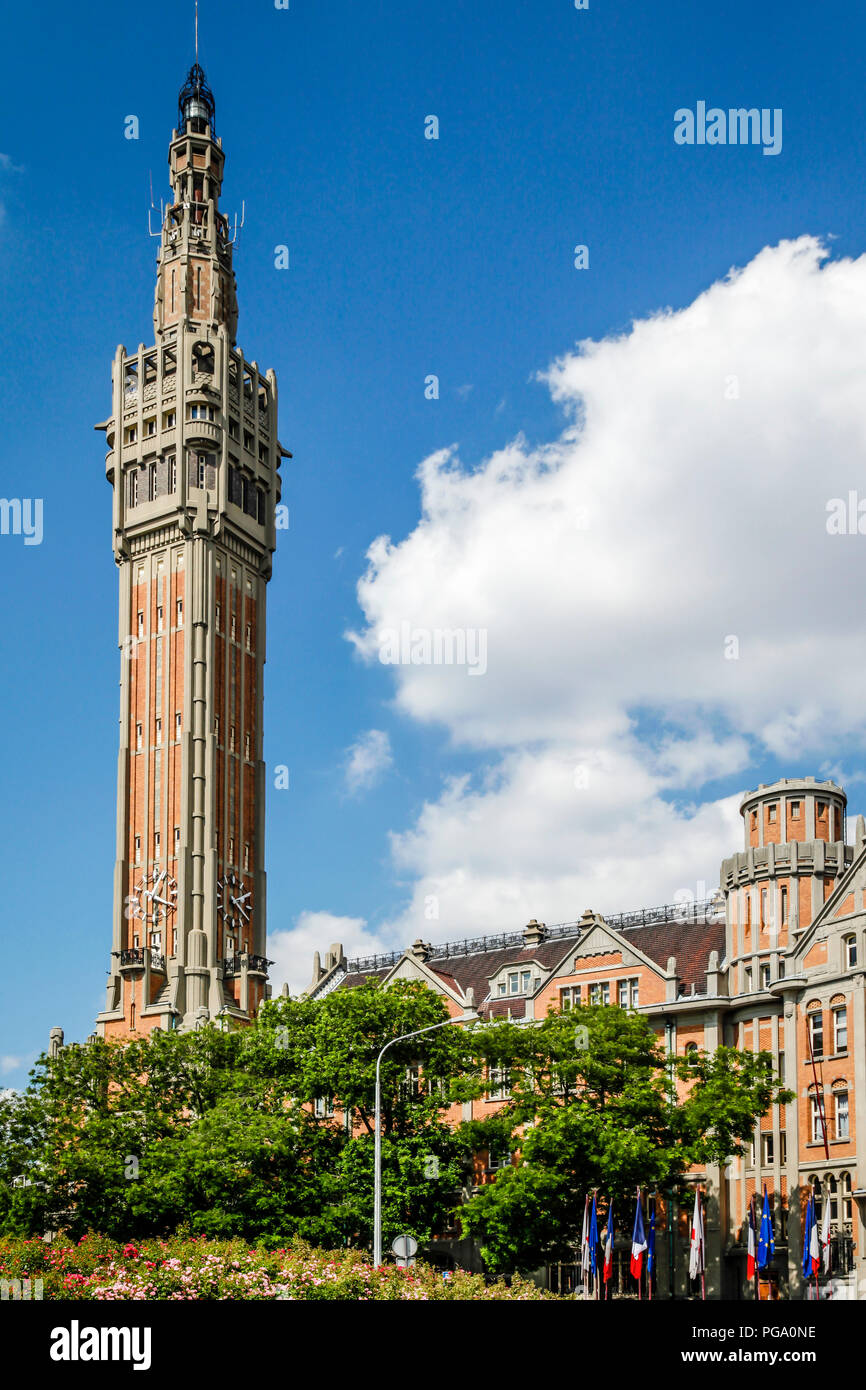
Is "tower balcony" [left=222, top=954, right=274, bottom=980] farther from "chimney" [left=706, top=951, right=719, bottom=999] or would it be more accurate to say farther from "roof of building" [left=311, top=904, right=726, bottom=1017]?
"chimney" [left=706, top=951, right=719, bottom=999]

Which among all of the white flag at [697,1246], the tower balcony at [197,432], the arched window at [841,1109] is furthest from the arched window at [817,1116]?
the tower balcony at [197,432]

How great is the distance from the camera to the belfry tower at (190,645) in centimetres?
9588

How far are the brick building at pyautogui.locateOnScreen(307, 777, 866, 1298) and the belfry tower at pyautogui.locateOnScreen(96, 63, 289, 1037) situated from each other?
2233 centimetres

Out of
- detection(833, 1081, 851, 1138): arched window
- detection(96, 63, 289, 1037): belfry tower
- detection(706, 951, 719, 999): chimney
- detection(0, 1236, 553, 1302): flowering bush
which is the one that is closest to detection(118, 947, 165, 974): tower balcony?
detection(96, 63, 289, 1037): belfry tower

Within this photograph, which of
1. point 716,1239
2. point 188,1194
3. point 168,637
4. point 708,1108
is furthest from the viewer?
point 168,637

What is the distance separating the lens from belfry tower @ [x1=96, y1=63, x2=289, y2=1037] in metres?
95.9

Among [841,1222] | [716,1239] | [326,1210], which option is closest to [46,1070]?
[326,1210]

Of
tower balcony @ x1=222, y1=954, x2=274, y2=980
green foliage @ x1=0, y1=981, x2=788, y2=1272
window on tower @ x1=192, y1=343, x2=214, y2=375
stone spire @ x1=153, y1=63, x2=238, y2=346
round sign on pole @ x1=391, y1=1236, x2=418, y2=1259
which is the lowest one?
round sign on pole @ x1=391, y1=1236, x2=418, y2=1259

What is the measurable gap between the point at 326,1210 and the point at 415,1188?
3216 millimetres

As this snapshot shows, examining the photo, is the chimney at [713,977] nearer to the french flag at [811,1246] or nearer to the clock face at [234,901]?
the french flag at [811,1246]

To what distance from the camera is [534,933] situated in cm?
7944

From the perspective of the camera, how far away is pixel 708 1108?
54188mm

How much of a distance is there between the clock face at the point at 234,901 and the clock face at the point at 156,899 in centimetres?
290
